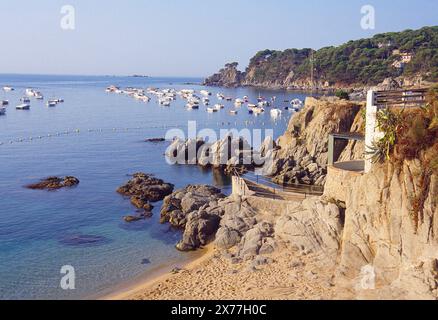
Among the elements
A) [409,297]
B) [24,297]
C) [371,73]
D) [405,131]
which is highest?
[371,73]

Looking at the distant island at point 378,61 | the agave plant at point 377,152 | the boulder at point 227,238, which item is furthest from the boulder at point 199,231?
the distant island at point 378,61

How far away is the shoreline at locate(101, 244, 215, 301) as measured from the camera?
22.5 metres

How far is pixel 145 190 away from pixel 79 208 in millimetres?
5772

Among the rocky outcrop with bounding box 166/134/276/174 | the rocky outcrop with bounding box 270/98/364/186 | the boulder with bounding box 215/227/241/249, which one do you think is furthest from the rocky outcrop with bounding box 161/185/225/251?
the rocky outcrop with bounding box 166/134/276/174

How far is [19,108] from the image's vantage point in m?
108

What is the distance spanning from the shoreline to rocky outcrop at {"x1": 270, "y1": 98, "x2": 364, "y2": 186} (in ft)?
43.2

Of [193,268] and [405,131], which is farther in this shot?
[193,268]

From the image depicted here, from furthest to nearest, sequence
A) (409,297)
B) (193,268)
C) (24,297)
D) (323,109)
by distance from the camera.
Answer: (323,109) < (193,268) < (24,297) < (409,297)

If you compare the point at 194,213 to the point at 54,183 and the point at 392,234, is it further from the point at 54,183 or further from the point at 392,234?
the point at 54,183

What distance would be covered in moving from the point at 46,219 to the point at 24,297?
11597 mm

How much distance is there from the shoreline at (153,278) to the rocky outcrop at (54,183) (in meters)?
20.1

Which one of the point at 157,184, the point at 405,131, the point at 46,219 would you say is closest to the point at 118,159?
the point at 157,184

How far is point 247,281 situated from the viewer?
21906mm
